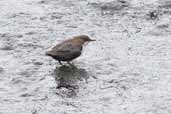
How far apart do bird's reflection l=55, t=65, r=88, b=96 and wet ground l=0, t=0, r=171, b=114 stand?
18 mm

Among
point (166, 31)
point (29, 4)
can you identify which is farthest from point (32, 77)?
point (29, 4)

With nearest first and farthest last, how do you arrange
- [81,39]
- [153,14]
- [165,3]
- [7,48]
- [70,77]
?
[70,77], [81,39], [7,48], [153,14], [165,3]

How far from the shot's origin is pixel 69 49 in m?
13.3

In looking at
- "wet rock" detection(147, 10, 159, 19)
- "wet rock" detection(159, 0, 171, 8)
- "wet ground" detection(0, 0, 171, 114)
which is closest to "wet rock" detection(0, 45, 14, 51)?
"wet ground" detection(0, 0, 171, 114)

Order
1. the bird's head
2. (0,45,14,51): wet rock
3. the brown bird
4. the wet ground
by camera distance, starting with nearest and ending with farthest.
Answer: the wet ground, the brown bird, the bird's head, (0,45,14,51): wet rock

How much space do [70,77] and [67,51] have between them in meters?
0.56

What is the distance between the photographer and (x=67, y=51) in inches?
522

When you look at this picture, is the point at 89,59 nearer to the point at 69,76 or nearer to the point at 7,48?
the point at 69,76

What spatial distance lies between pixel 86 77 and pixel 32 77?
3.24 feet

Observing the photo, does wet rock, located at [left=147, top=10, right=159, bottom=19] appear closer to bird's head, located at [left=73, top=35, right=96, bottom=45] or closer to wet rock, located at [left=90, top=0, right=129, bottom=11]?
wet rock, located at [left=90, top=0, right=129, bottom=11]

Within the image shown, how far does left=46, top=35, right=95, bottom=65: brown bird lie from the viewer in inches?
517

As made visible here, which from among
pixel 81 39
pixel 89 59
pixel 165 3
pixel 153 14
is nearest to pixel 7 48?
pixel 81 39

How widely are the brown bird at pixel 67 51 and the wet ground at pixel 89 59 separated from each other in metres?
0.26

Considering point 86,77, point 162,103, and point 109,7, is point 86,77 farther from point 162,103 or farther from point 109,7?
point 109,7
